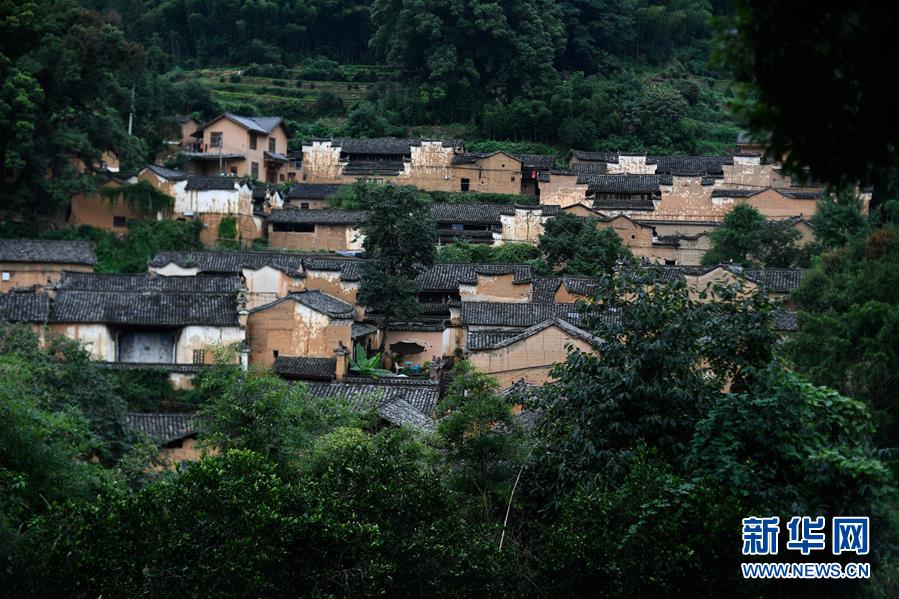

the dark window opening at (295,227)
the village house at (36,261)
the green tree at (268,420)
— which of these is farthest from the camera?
the dark window opening at (295,227)

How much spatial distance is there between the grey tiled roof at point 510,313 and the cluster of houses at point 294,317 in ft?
0.12

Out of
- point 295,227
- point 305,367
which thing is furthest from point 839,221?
point 295,227

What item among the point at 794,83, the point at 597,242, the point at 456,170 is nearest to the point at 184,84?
the point at 456,170

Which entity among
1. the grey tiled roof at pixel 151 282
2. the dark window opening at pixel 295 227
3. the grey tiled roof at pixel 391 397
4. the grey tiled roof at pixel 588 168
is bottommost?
the grey tiled roof at pixel 391 397

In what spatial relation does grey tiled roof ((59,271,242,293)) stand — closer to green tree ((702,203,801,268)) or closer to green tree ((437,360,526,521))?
green tree ((702,203,801,268))

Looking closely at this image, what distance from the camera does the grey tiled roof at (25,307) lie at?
27016 mm

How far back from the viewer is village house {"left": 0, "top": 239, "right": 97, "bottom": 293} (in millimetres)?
32406

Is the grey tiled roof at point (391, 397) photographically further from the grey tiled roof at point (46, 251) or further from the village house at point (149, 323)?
the grey tiled roof at point (46, 251)

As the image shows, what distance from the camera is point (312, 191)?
4281cm

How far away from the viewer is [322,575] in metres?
11.8

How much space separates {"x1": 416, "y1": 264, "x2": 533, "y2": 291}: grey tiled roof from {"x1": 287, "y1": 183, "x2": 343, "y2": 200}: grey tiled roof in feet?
34.3

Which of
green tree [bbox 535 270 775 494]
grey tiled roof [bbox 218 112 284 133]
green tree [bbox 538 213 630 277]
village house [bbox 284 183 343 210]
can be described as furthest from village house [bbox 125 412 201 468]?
grey tiled roof [bbox 218 112 284 133]

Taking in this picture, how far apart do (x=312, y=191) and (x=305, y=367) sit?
52.2 ft

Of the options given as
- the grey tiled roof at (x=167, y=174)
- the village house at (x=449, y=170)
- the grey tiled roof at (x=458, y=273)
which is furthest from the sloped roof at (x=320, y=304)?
the village house at (x=449, y=170)
